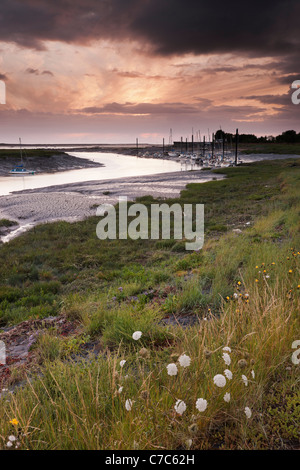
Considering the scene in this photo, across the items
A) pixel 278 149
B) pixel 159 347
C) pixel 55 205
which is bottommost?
pixel 159 347

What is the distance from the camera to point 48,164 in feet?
235

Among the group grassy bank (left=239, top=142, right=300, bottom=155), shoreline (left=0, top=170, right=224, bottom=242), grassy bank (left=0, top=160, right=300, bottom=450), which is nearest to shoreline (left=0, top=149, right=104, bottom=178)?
shoreline (left=0, top=170, right=224, bottom=242)

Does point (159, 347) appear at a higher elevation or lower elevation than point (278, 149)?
lower

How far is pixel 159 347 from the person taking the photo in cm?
396

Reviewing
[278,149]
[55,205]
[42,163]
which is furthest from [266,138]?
[55,205]

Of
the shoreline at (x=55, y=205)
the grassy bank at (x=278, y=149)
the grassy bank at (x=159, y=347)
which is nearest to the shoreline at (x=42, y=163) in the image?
the shoreline at (x=55, y=205)

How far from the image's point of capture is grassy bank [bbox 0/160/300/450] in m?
2.62

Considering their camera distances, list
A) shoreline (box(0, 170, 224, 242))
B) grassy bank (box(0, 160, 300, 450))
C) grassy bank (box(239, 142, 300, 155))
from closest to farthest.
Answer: grassy bank (box(0, 160, 300, 450)) < shoreline (box(0, 170, 224, 242)) < grassy bank (box(239, 142, 300, 155))

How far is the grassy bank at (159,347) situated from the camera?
2.62m

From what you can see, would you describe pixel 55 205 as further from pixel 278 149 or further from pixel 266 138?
pixel 266 138

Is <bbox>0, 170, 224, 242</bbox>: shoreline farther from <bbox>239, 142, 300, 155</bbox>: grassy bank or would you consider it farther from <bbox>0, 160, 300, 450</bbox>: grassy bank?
→ <bbox>239, 142, 300, 155</bbox>: grassy bank

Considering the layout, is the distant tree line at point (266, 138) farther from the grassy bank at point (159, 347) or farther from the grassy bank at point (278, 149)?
the grassy bank at point (159, 347)
